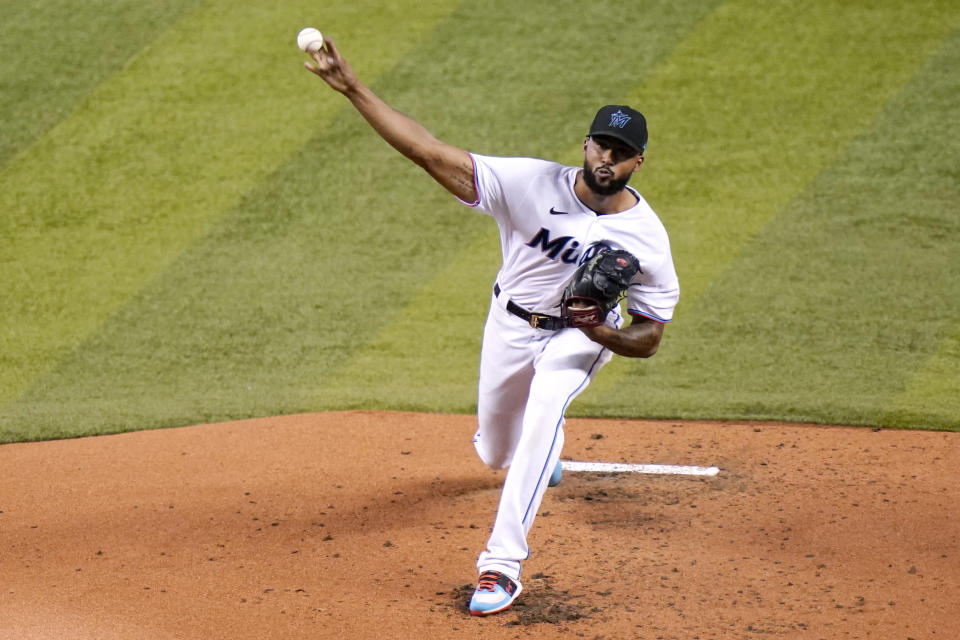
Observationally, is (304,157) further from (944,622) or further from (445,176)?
(944,622)

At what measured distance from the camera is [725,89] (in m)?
9.70

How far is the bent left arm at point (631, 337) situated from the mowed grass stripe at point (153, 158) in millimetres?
3945

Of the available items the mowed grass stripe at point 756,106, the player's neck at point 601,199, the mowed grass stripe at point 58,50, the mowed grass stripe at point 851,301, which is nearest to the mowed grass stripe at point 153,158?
the mowed grass stripe at point 58,50

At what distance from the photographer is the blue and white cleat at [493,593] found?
4.16m

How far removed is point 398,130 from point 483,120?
5319 mm

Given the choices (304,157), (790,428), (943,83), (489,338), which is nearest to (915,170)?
(943,83)

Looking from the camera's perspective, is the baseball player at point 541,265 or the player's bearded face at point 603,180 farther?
the player's bearded face at point 603,180

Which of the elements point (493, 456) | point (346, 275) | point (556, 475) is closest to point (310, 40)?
point (493, 456)

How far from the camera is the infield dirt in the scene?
13.5ft

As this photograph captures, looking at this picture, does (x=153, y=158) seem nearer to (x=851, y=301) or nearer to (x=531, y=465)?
(x=851, y=301)

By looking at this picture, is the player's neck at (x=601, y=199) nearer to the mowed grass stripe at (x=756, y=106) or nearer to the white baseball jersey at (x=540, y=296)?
the white baseball jersey at (x=540, y=296)

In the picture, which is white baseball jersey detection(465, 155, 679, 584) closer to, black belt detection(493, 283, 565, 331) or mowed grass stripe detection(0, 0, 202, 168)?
black belt detection(493, 283, 565, 331)

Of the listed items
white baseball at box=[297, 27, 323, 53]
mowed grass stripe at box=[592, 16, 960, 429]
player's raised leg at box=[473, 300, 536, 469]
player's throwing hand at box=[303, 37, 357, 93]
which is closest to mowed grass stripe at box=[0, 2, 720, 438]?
mowed grass stripe at box=[592, 16, 960, 429]

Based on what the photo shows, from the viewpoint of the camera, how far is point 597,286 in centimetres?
416
